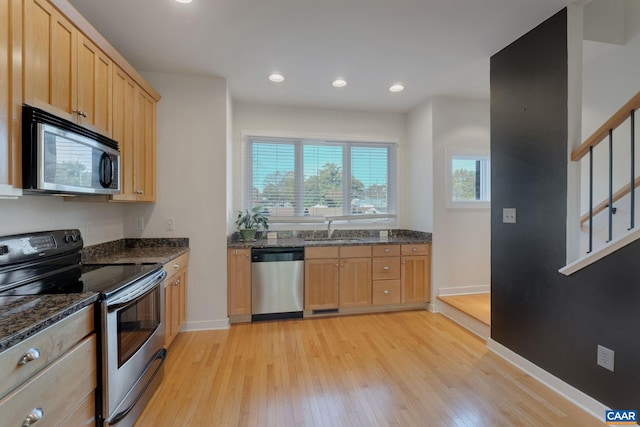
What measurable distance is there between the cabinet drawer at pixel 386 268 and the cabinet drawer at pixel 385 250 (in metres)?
0.06

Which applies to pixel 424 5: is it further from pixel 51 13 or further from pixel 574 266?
pixel 51 13

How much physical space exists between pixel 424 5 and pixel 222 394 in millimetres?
3039

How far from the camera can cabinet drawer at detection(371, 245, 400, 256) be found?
11.6 feet

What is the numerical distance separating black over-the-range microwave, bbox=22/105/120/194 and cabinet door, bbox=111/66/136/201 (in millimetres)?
236

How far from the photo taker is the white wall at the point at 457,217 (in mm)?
3637

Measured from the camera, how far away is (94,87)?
1.94 meters

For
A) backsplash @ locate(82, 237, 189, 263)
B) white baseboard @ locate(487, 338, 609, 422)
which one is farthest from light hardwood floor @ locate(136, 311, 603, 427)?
backsplash @ locate(82, 237, 189, 263)

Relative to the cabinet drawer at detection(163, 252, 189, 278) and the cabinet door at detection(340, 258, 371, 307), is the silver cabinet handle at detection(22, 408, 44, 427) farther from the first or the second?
the cabinet door at detection(340, 258, 371, 307)

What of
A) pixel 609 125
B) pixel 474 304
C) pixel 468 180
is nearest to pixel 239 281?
pixel 474 304

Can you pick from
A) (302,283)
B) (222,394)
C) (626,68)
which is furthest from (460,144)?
(222,394)


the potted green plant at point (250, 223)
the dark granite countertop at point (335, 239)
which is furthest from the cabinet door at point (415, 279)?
the potted green plant at point (250, 223)

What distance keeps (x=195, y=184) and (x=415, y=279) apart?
281 cm

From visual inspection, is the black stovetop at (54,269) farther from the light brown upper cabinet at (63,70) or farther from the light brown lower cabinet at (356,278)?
the light brown lower cabinet at (356,278)

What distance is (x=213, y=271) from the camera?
3.06 m
